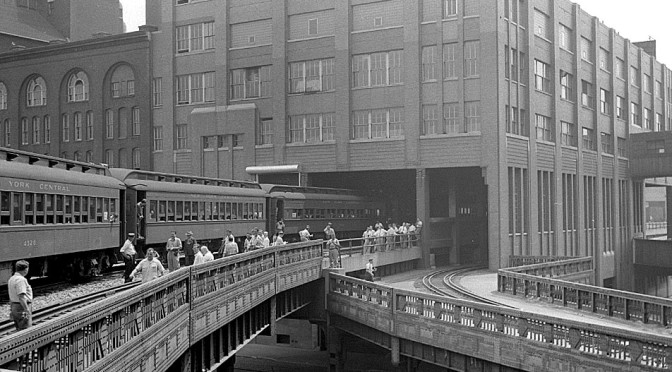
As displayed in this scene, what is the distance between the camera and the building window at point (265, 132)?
58.4m

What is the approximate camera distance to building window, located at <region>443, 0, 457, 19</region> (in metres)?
52.2

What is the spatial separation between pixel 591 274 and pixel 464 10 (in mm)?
18143

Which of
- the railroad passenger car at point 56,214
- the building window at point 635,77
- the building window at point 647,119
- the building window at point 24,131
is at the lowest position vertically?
the railroad passenger car at point 56,214

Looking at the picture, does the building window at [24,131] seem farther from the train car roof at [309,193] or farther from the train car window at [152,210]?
the train car window at [152,210]

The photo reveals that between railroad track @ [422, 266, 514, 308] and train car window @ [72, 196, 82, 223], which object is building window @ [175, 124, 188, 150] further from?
train car window @ [72, 196, 82, 223]

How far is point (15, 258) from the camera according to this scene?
2117 cm

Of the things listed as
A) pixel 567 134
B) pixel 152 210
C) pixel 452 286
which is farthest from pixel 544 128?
pixel 152 210

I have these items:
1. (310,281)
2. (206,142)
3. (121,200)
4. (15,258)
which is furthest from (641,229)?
(15,258)

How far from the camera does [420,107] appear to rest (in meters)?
52.3

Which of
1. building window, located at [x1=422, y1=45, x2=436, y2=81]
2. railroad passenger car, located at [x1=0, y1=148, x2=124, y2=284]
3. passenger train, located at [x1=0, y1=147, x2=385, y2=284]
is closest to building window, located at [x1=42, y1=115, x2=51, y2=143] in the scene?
passenger train, located at [x1=0, y1=147, x2=385, y2=284]

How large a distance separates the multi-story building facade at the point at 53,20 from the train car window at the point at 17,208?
204 ft

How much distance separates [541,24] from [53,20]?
51628 millimetres

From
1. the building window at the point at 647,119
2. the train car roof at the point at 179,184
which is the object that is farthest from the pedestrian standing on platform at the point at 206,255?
the building window at the point at 647,119

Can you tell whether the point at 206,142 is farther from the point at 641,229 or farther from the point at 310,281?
the point at 641,229
